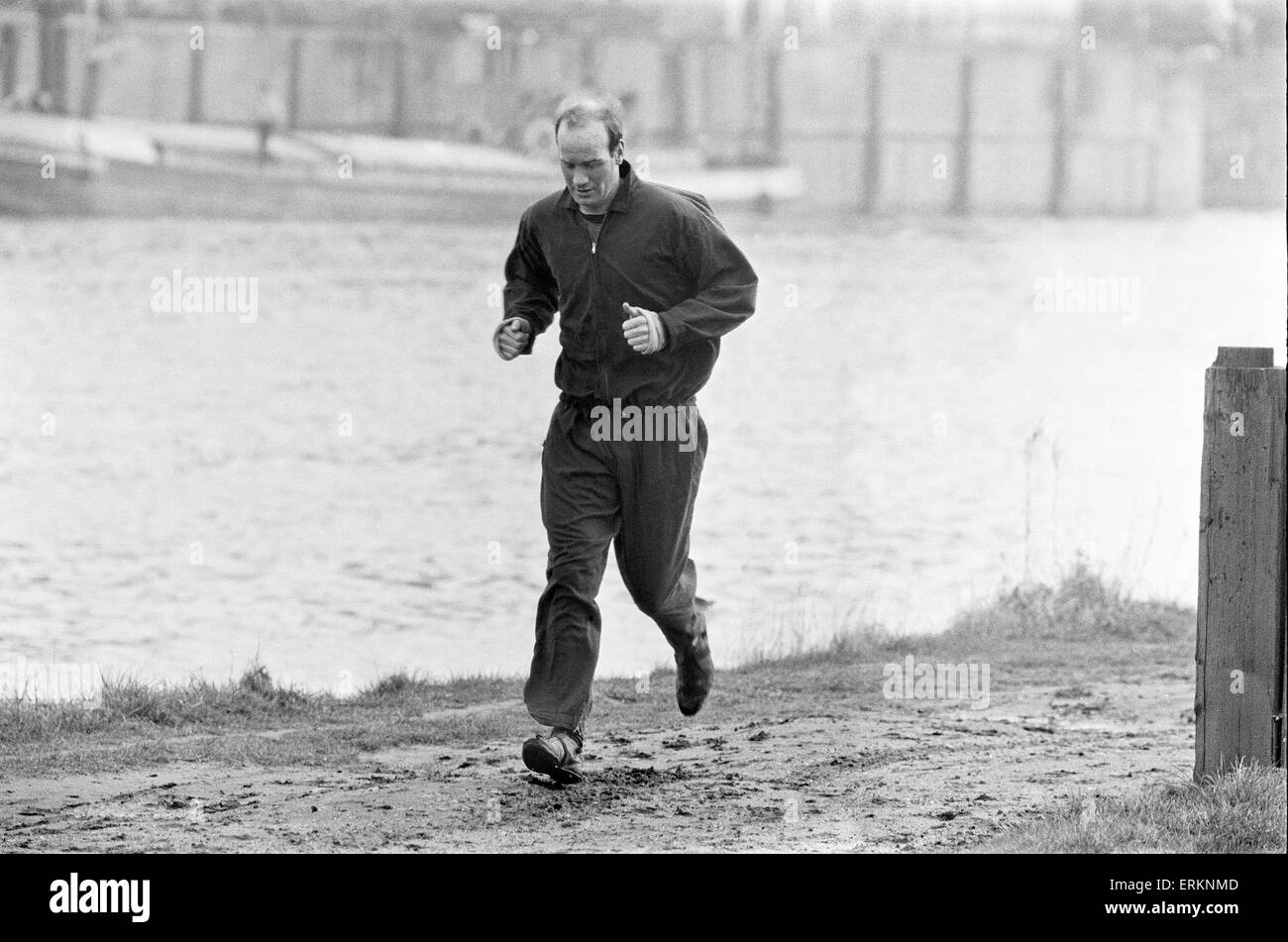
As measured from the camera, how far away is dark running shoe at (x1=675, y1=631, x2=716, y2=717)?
722 cm

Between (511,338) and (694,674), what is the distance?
154 centimetres

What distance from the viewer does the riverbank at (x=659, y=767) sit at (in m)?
5.90

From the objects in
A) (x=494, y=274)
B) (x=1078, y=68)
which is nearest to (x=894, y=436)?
(x=494, y=274)

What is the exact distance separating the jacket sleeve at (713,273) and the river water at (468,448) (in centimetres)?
388

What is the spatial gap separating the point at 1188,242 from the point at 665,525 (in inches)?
2492

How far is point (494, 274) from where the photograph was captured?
47781 millimetres

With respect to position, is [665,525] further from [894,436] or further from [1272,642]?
[894,436]
